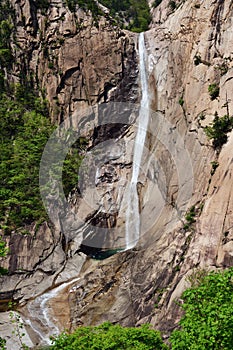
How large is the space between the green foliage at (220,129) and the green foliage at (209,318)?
42.7 feet

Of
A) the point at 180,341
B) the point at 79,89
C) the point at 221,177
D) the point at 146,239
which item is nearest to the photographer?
the point at 180,341

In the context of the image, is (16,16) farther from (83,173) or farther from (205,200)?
(205,200)

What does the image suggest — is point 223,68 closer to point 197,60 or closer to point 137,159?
point 197,60

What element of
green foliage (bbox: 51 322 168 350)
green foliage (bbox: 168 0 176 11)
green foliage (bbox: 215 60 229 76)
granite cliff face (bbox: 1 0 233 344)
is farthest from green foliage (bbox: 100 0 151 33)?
green foliage (bbox: 51 322 168 350)

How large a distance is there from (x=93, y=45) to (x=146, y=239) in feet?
78.7

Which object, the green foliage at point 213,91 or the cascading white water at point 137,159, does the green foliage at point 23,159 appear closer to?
the cascading white water at point 137,159

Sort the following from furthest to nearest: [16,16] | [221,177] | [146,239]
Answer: [16,16], [146,239], [221,177]

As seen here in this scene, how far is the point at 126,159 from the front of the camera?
34594 millimetres

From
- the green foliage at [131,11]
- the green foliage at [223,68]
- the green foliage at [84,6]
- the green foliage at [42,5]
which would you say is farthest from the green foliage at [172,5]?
the green foliage at [223,68]

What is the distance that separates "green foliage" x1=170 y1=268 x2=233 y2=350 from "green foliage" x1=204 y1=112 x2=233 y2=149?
42.7 feet

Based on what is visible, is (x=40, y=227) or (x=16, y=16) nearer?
(x=40, y=227)

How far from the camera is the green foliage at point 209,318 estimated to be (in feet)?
29.9

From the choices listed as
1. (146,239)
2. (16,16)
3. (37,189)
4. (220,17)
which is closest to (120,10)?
(16,16)

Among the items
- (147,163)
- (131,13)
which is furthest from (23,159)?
(131,13)
